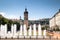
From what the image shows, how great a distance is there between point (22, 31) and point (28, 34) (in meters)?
0.63

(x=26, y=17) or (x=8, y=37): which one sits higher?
(x=26, y=17)

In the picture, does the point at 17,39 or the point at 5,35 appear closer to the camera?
the point at 17,39

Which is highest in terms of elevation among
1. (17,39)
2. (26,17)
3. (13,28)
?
(26,17)

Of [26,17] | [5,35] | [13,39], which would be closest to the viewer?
[13,39]

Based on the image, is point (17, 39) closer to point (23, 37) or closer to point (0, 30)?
point (23, 37)

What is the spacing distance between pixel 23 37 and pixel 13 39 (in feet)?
3.23

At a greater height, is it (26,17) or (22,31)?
(26,17)

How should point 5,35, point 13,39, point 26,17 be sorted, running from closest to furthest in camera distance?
point 13,39
point 5,35
point 26,17

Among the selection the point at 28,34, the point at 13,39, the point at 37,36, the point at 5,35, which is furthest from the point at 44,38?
the point at 5,35

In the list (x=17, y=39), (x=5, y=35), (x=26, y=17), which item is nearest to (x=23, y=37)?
(x=17, y=39)

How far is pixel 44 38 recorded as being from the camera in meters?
13.1

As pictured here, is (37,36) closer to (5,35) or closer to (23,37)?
(23,37)

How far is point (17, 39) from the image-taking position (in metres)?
13.1

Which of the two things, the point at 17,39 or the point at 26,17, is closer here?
the point at 17,39
